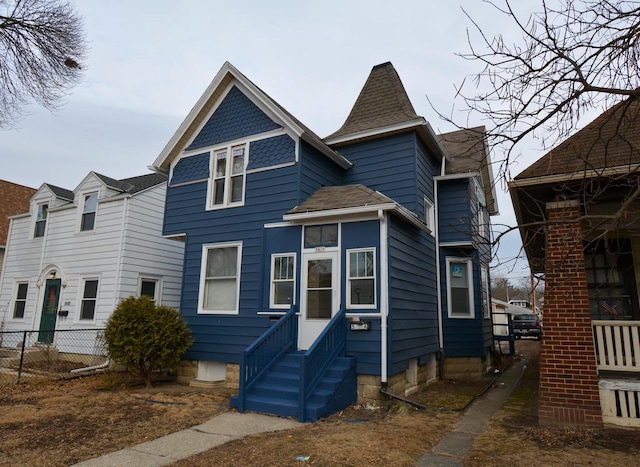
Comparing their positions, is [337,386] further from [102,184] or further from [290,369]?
[102,184]

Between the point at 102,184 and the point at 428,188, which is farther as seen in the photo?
the point at 102,184

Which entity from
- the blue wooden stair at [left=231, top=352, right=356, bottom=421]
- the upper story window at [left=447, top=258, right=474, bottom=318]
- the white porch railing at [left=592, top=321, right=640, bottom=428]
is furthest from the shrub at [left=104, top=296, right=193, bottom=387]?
the white porch railing at [left=592, top=321, right=640, bottom=428]

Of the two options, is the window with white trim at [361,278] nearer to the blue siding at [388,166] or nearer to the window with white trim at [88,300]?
the blue siding at [388,166]

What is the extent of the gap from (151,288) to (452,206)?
981 centimetres

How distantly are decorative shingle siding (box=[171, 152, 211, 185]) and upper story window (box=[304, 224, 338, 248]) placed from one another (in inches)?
141

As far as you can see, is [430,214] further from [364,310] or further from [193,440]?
[193,440]

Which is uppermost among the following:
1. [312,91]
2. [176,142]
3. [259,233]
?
[312,91]

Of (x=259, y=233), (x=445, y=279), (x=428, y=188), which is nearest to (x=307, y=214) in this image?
(x=259, y=233)

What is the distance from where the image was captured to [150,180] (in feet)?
50.9

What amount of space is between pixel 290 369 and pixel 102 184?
9.93 metres

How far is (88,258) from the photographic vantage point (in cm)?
1370

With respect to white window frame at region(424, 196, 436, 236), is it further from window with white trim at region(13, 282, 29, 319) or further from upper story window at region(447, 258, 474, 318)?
Result: window with white trim at region(13, 282, 29, 319)

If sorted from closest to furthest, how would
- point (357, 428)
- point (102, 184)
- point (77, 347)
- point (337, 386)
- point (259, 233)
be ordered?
1. point (357, 428)
2. point (337, 386)
3. point (259, 233)
4. point (77, 347)
5. point (102, 184)

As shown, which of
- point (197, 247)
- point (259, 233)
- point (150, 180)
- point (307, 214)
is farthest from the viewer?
point (150, 180)
